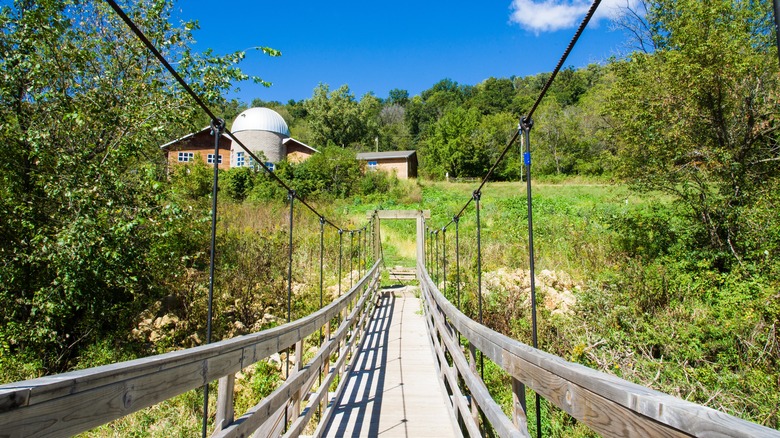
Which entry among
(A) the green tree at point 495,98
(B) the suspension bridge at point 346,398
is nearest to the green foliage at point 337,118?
(A) the green tree at point 495,98

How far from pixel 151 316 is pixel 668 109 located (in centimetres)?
1124

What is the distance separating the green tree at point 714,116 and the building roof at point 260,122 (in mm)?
30091

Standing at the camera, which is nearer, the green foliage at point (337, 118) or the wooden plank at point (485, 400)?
the wooden plank at point (485, 400)

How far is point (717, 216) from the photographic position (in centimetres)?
910

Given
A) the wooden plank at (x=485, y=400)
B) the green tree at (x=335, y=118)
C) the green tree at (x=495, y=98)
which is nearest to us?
the wooden plank at (x=485, y=400)

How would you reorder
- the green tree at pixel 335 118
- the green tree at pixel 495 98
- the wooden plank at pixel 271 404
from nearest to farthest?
the wooden plank at pixel 271 404, the green tree at pixel 335 118, the green tree at pixel 495 98

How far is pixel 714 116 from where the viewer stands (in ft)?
30.2

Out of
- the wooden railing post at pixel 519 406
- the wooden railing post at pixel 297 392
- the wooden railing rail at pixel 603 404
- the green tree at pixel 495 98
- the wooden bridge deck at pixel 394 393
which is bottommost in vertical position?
the wooden bridge deck at pixel 394 393

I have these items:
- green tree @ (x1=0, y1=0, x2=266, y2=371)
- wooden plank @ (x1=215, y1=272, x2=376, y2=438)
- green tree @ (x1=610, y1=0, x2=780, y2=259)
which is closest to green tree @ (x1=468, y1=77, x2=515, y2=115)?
green tree @ (x1=610, y1=0, x2=780, y2=259)

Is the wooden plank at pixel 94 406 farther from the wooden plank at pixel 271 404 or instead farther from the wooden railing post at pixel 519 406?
the wooden railing post at pixel 519 406

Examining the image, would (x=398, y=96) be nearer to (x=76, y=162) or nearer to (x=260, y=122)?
(x=260, y=122)

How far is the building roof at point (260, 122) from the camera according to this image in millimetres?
35531

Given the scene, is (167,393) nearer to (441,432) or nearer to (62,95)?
(441,432)

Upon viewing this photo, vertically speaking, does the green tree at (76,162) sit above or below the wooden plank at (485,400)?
Answer: above
